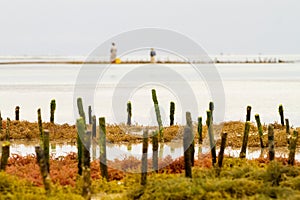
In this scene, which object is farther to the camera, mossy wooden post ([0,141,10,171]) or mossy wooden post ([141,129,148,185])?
mossy wooden post ([141,129,148,185])

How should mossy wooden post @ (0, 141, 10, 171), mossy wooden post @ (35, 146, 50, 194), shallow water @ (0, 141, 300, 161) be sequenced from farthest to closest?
shallow water @ (0, 141, 300, 161), mossy wooden post @ (0, 141, 10, 171), mossy wooden post @ (35, 146, 50, 194)

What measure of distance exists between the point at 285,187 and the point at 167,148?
7.83 meters

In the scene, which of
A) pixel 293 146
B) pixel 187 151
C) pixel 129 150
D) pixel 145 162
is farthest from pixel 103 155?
pixel 129 150

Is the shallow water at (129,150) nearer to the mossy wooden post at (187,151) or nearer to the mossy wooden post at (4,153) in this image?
the mossy wooden post at (187,151)

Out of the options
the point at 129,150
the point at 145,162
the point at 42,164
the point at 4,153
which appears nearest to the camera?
the point at 42,164

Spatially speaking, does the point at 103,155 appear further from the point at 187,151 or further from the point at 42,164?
the point at 42,164

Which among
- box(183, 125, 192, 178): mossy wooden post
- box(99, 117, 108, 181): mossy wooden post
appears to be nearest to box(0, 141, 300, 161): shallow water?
box(99, 117, 108, 181): mossy wooden post

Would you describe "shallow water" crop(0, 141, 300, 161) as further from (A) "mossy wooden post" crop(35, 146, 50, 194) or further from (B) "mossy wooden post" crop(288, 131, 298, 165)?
(A) "mossy wooden post" crop(35, 146, 50, 194)

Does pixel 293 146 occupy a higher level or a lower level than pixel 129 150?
higher

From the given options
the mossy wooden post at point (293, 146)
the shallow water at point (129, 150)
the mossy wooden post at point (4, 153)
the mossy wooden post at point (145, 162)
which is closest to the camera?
the mossy wooden post at point (4, 153)

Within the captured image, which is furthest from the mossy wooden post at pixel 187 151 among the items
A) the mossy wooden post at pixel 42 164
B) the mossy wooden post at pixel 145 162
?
the mossy wooden post at pixel 42 164

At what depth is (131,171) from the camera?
41.4ft

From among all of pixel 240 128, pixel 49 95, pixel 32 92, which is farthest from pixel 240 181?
pixel 32 92

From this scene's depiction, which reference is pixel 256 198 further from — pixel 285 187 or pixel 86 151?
pixel 86 151
